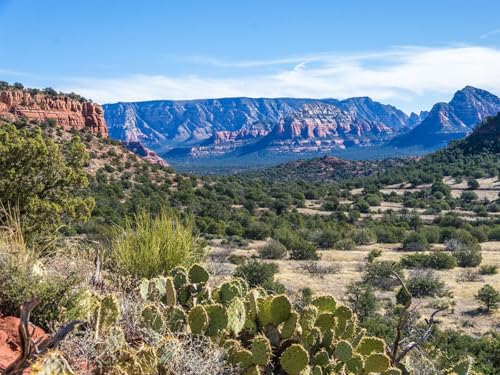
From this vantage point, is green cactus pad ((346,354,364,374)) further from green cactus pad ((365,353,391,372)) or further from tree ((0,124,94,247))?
tree ((0,124,94,247))

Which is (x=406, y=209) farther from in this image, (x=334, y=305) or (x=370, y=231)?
(x=334, y=305)

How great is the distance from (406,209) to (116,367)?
47.1m

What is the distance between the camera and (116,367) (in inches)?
141

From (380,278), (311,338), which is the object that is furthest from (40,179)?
(380,278)

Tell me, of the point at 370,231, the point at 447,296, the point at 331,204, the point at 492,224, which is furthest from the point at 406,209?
the point at 447,296

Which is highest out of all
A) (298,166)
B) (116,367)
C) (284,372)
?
(116,367)

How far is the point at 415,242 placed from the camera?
30.6 m

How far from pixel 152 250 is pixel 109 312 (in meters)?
2.03

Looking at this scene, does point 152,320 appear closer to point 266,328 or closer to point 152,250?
point 266,328

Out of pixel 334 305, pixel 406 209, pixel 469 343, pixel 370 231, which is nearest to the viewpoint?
pixel 334 305

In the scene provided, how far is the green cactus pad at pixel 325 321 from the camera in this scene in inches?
190

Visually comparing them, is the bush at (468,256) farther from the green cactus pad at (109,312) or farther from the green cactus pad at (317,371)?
the green cactus pad at (109,312)

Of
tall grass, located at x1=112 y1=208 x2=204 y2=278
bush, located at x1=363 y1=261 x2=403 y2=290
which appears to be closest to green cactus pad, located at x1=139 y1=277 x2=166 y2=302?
tall grass, located at x1=112 y1=208 x2=204 y2=278

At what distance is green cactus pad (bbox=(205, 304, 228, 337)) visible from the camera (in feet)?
14.7
